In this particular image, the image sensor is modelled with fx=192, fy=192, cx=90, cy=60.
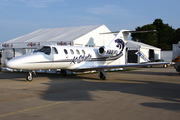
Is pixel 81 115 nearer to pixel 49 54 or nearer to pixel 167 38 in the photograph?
pixel 49 54

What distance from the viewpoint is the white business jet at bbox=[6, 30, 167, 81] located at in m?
12.0

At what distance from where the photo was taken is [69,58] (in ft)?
46.6

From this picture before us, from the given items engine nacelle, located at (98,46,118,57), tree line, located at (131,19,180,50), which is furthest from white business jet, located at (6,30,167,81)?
tree line, located at (131,19,180,50)

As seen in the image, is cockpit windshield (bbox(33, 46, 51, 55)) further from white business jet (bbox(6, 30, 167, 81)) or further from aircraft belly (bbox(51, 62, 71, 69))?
aircraft belly (bbox(51, 62, 71, 69))

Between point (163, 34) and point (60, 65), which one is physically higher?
point (163, 34)

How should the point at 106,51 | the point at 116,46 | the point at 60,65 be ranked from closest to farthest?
the point at 60,65 → the point at 106,51 → the point at 116,46

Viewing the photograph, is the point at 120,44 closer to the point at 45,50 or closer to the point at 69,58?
the point at 69,58

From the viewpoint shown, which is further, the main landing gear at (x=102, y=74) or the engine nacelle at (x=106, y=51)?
the engine nacelle at (x=106, y=51)

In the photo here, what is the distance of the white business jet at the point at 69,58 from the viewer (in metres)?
12.0

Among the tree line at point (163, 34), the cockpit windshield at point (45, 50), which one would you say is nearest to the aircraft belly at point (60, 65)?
the cockpit windshield at point (45, 50)

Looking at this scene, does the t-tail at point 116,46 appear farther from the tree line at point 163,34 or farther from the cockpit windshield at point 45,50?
the tree line at point 163,34

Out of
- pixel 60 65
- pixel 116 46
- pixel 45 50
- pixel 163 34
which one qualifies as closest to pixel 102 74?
pixel 60 65

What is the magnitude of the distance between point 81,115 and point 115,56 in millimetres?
13406

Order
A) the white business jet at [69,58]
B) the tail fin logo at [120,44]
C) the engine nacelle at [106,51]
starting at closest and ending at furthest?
1. the white business jet at [69,58]
2. the engine nacelle at [106,51]
3. the tail fin logo at [120,44]
